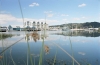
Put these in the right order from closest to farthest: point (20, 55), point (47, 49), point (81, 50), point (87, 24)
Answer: point (47, 49) → point (20, 55) → point (87, 24) → point (81, 50)

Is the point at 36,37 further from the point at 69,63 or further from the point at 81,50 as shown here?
the point at 81,50

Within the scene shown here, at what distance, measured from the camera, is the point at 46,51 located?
54 cm

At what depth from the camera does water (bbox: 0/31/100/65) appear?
0.66m

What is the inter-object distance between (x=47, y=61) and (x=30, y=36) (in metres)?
6.82

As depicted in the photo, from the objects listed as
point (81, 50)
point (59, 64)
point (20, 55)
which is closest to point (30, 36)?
point (59, 64)

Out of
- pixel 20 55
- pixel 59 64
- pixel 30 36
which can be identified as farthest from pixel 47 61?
pixel 30 36

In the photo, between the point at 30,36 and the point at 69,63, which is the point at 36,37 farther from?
the point at 69,63

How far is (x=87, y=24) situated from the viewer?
873 centimetres

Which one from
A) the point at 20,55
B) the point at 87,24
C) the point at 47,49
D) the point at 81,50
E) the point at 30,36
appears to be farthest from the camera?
the point at 81,50

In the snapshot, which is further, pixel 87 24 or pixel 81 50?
pixel 81 50

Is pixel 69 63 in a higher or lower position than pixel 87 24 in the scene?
lower

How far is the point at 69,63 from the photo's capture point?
716 cm

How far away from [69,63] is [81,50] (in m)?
3.15

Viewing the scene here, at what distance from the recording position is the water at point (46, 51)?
26.1 inches
